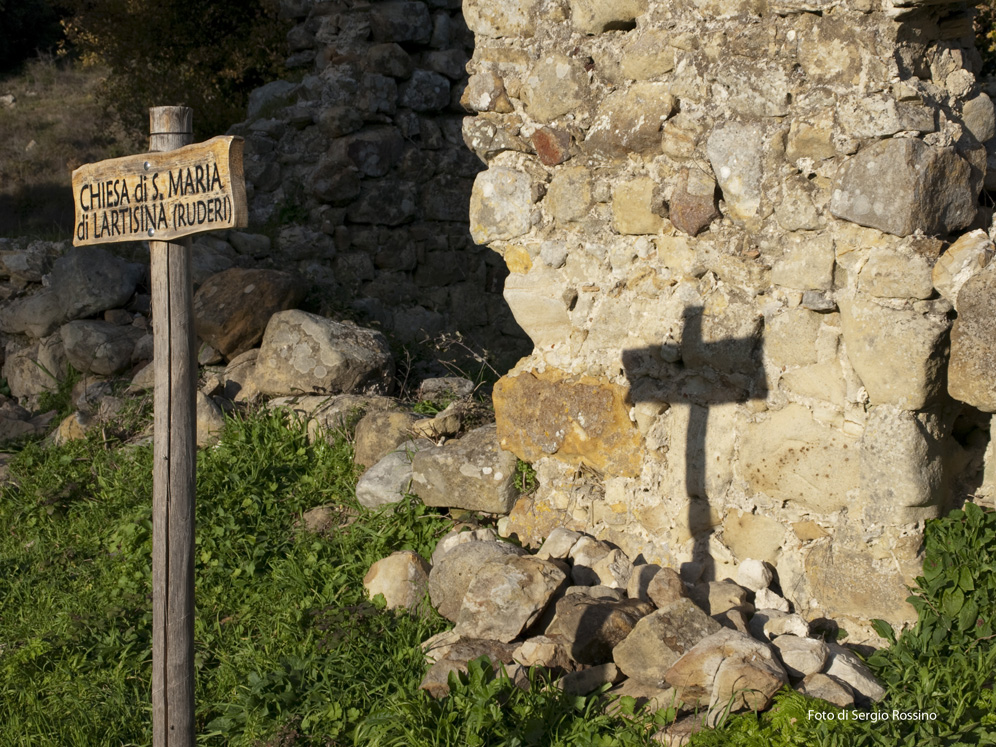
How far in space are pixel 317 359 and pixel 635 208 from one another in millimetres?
1990

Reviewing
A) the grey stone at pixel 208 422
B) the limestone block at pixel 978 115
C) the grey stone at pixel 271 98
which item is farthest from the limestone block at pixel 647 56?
the grey stone at pixel 271 98

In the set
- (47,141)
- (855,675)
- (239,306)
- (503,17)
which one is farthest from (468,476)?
(47,141)

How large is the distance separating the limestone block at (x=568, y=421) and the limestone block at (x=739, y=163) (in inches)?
29.5

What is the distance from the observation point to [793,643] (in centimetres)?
254

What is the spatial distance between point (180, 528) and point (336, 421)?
198 centimetres

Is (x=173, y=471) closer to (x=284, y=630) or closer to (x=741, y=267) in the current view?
(x=284, y=630)

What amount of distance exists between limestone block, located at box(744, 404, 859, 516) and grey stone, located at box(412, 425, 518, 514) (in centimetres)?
94

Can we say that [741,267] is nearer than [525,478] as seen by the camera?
Yes

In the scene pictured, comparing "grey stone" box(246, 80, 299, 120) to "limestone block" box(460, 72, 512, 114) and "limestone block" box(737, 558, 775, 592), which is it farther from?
"limestone block" box(737, 558, 775, 592)

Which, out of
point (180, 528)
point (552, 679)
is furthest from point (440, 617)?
point (180, 528)

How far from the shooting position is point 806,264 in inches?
107

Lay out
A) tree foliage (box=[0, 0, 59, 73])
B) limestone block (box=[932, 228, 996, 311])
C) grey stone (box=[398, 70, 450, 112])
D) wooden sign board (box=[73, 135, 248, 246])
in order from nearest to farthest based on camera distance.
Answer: wooden sign board (box=[73, 135, 248, 246]) < limestone block (box=[932, 228, 996, 311]) < grey stone (box=[398, 70, 450, 112]) < tree foliage (box=[0, 0, 59, 73])

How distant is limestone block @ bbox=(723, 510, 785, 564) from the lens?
9.56 ft

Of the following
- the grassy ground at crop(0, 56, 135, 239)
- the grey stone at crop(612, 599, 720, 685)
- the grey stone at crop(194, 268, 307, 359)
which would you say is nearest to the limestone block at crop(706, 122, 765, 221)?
the grey stone at crop(612, 599, 720, 685)
